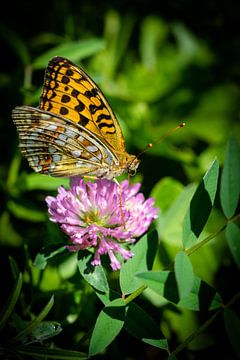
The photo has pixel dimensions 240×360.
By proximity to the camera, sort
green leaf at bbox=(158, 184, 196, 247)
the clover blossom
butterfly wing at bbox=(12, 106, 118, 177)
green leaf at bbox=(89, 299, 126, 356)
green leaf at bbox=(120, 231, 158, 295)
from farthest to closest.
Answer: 1. green leaf at bbox=(158, 184, 196, 247)
2. butterfly wing at bbox=(12, 106, 118, 177)
3. the clover blossom
4. green leaf at bbox=(120, 231, 158, 295)
5. green leaf at bbox=(89, 299, 126, 356)

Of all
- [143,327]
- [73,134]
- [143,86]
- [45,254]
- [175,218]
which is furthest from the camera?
[143,86]

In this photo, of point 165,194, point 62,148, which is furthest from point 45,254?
point 165,194

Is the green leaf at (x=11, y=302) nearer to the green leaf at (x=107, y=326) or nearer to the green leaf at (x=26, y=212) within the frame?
the green leaf at (x=107, y=326)

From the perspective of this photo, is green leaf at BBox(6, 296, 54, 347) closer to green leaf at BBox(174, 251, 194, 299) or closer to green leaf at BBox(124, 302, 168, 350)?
green leaf at BBox(124, 302, 168, 350)

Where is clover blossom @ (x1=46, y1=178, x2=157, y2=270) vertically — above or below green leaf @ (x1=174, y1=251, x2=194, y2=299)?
above

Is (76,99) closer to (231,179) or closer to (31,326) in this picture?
(231,179)

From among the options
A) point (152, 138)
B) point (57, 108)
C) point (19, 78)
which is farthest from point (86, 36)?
point (57, 108)

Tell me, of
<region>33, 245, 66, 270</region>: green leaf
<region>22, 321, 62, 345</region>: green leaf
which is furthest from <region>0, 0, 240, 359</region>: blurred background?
<region>22, 321, 62, 345</region>: green leaf
